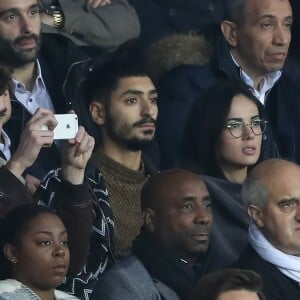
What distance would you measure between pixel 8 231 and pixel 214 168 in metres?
1.79

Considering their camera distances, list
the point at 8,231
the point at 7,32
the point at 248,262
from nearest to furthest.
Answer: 1. the point at 8,231
2. the point at 248,262
3. the point at 7,32

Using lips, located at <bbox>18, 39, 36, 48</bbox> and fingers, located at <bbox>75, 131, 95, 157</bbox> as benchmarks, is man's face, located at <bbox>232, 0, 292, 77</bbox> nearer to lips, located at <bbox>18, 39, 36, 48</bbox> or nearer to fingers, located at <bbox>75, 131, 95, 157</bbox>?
lips, located at <bbox>18, 39, 36, 48</bbox>

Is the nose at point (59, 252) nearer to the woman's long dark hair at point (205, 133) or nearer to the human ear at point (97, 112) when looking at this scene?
the human ear at point (97, 112)

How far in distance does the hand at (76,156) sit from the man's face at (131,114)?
0.76 metres

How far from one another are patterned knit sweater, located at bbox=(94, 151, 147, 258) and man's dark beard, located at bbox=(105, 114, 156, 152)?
14 cm

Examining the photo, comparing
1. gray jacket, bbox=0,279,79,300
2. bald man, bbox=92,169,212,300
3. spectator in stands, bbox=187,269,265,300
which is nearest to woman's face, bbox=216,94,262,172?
bald man, bbox=92,169,212,300

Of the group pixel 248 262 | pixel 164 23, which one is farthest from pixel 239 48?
pixel 248 262

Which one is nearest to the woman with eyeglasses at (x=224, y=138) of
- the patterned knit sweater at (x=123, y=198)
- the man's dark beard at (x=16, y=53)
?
the patterned knit sweater at (x=123, y=198)

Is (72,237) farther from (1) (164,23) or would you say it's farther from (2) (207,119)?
(1) (164,23)

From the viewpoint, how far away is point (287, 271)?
24.3ft

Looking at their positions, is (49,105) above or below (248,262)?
above

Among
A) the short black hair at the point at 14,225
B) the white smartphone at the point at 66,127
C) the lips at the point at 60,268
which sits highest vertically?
the white smartphone at the point at 66,127

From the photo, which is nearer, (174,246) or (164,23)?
(174,246)

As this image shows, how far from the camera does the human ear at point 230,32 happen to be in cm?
902
